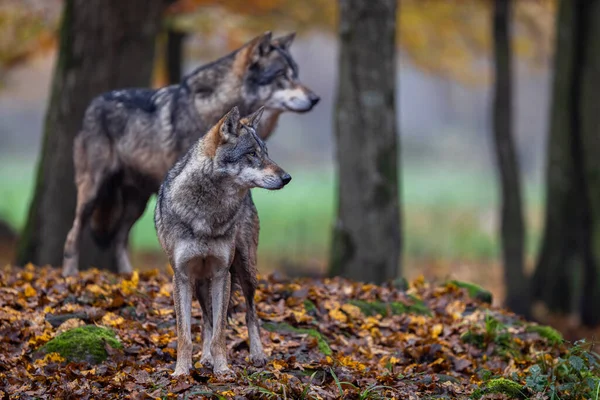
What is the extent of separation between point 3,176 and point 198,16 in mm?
22916

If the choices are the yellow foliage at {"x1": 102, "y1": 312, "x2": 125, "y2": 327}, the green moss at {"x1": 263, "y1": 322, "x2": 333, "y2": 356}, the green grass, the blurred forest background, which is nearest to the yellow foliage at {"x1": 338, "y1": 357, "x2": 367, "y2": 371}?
the green moss at {"x1": 263, "y1": 322, "x2": 333, "y2": 356}

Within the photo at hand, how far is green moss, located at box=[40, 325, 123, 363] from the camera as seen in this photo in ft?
22.6

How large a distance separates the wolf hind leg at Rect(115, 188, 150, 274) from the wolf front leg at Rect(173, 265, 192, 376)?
3.64 m

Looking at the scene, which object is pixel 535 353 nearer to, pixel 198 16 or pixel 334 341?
pixel 334 341

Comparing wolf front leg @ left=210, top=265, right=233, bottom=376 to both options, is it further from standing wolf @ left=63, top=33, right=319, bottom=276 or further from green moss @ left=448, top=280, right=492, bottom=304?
green moss @ left=448, top=280, right=492, bottom=304

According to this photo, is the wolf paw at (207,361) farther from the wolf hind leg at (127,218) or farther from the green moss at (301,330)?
the wolf hind leg at (127,218)

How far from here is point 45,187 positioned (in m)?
12.4

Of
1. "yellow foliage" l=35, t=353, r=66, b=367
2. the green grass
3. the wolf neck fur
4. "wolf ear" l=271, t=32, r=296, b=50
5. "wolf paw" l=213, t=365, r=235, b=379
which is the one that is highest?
"wolf ear" l=271, t=32, r=296, b=50

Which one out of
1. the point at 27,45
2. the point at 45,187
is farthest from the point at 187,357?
the point at 27,45

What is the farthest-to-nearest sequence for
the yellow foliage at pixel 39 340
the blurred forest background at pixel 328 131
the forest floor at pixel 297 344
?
the blurred forest background at pixel 328 131 < the yellow foliage at pixel 39 340 < the forest floor at pixel 297 344

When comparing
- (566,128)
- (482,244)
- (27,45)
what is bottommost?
(482,244)

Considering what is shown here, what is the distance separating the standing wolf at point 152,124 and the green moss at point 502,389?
13.1ft

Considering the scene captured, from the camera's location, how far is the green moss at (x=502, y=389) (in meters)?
6.67

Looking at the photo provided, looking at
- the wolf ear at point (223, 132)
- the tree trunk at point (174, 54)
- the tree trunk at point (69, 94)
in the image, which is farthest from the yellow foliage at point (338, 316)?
the tree trunk at point (174, 54)
